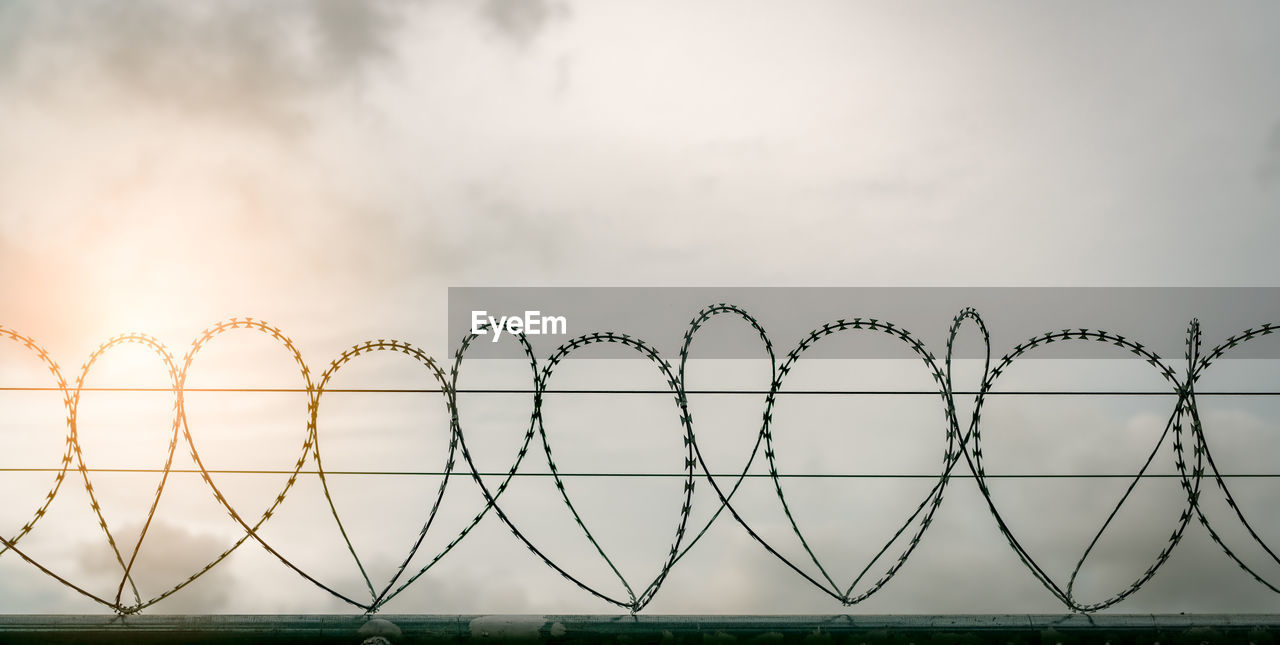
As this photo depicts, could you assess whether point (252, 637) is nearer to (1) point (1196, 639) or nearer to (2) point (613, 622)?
(2) point (613, 622)

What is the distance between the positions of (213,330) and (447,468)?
190cm

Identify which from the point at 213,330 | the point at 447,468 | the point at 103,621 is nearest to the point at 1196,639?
the point at 447,468

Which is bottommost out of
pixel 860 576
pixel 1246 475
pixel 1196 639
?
pixel 1196 639

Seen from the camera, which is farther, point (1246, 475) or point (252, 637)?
point (1246, 475)

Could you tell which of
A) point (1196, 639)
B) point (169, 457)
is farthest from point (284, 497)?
point (1196, 639)

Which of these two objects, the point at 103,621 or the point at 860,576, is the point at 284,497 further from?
the point at 860,576

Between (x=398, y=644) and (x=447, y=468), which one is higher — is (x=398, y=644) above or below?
below

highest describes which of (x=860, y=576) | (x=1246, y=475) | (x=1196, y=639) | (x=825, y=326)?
(x=825, y=326)

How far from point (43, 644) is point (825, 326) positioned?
19.8ft

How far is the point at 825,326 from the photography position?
8.00 metres

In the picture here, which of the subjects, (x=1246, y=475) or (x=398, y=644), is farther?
(x=1246, y=475)

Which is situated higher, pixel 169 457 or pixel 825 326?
pixel 825 326

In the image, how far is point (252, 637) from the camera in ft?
25.6

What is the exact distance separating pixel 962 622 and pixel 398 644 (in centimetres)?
409
